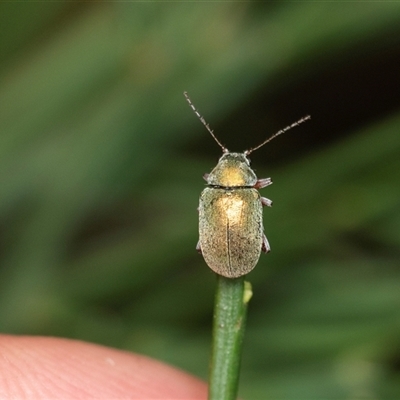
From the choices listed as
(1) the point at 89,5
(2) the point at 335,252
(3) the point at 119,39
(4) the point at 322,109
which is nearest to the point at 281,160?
(4) the point at 322,109

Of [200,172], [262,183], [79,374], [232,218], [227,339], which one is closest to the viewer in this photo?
[227,339]

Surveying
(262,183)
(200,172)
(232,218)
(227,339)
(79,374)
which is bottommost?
(227,339)

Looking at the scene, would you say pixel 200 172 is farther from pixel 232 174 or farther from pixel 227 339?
pixel 227 339

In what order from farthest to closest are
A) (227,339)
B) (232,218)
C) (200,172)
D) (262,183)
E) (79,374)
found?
(200,172)
(79,374)
(262,183)
(232,218)
(227,339)

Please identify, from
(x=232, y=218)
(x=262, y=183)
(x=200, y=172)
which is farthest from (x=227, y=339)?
(x=200, y=172)

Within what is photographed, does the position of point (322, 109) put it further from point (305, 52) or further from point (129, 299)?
point (129, 299)

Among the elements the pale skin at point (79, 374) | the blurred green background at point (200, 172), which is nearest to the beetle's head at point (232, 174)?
the blurred green background at point (200, 172)

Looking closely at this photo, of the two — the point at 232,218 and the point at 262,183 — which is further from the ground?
the point at 262,183
